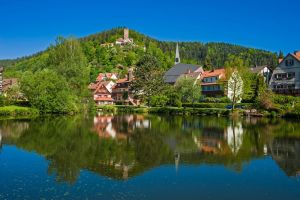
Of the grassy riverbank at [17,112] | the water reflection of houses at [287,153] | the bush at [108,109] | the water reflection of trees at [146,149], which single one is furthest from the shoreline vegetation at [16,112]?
the water reflection of houses at [287,153]

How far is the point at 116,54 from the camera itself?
165375 millimetres

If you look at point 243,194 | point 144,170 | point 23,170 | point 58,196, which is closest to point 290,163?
point 243,194

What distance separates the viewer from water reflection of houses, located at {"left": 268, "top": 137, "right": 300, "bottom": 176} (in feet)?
65.0

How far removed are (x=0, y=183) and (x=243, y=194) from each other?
1158 centimetres

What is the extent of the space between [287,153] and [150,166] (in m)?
10.7

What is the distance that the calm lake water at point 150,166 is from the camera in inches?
590

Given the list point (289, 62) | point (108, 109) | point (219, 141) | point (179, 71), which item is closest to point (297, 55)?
point (289, 62)

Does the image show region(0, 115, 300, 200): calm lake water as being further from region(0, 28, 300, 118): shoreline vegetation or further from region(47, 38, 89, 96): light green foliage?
region(47, 38, 89, 96): light green foliage

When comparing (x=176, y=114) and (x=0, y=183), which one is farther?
(x=176, y=114)

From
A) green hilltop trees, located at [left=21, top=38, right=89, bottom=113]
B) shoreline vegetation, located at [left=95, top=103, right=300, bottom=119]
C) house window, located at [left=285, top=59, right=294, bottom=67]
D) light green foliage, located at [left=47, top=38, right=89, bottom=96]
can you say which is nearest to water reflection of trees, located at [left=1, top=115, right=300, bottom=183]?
shoreline vegetation, located at [left=95, top=103, right=300, bottom=119]

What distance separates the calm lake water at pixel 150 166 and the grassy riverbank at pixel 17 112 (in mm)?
28281

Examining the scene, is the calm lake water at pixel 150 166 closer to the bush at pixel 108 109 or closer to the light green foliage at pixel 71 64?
the light green foliage at pixel 71 64

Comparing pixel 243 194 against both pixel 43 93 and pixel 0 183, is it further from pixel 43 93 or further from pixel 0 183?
pixel 43 93

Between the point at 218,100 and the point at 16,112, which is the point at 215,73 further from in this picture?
the point at 16,112
